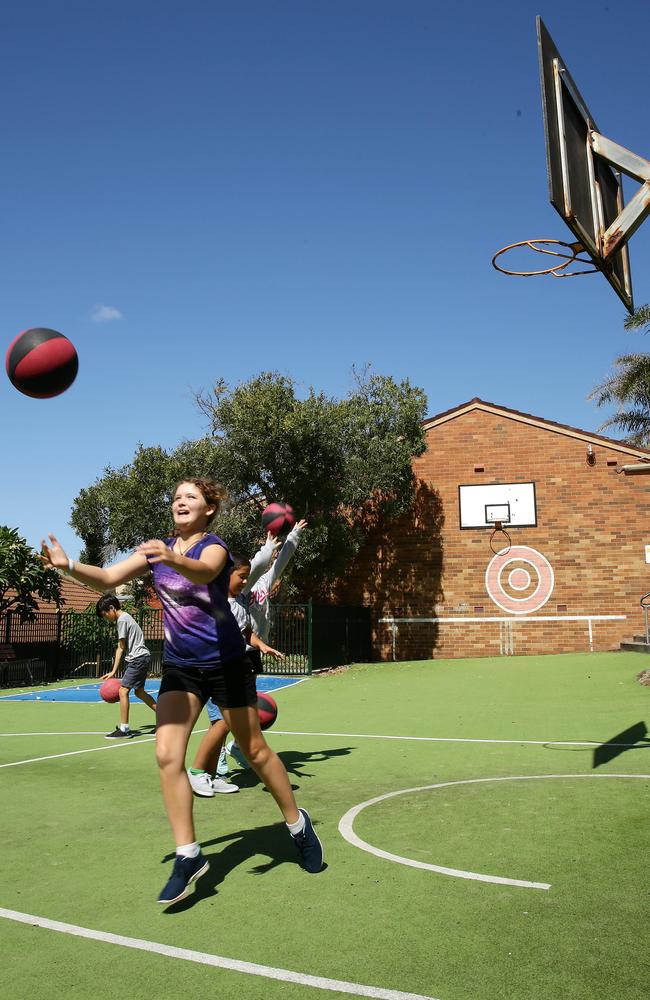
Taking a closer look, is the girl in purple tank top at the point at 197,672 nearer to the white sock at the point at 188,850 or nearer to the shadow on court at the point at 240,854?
the white sock at the point at 188,850

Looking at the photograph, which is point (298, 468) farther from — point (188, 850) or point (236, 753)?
point (188, 850)

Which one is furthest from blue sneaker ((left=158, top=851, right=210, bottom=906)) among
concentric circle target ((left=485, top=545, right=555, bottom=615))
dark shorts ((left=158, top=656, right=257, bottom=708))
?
concentric circle target ((left=485, top=545, right=555, bottom=615))

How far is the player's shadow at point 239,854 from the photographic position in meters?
4.44

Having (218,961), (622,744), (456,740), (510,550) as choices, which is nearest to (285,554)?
(218,961)

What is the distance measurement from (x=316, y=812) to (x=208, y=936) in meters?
2.48

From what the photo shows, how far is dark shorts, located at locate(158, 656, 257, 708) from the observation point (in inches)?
183

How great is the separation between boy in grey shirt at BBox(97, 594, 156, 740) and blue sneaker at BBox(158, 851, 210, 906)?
7.03 metres

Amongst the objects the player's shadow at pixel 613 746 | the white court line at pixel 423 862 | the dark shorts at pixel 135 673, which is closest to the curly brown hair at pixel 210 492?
the white court line at pixel 423 862

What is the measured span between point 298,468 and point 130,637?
564 inches

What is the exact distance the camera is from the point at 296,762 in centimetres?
849

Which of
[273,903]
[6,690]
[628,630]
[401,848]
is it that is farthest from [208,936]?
[628,630]

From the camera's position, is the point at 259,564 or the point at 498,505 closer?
the point at 259,564

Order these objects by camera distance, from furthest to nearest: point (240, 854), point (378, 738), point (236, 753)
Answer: point (378, 738) → point (236, 753) → point (240, 854)

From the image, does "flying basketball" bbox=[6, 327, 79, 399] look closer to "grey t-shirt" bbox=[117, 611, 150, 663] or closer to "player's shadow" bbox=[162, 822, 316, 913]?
"player's shadow" bbox=[162, 822, 316, 913]
